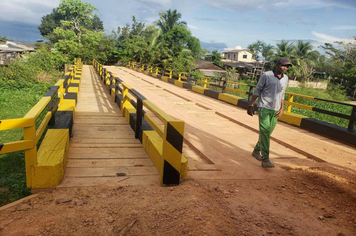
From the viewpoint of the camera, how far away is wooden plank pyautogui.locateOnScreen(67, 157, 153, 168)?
3945mm

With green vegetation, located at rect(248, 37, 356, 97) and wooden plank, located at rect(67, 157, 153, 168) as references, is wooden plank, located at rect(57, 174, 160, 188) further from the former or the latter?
green vegetation, located at rect(248, 37, 356, 97)

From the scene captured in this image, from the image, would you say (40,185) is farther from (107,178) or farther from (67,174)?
(107,178)

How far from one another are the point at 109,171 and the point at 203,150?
1.88 m

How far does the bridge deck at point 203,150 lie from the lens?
3.81 metres

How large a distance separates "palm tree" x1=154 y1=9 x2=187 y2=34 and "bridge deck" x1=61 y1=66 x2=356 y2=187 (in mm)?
38284

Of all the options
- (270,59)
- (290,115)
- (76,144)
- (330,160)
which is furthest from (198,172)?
(270,59)

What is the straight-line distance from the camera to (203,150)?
16.3 ft

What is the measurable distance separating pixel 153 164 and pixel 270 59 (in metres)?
54.8

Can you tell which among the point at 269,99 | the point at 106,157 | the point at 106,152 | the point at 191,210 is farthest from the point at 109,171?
the point at 269,99

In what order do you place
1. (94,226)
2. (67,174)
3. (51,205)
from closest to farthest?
(94,226), (51,205), (67,174)

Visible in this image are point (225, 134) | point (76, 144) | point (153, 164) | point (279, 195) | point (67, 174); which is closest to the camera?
point (279, 195)

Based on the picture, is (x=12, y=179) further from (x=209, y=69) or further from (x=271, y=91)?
(x=209, y=69)

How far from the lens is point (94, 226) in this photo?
247cm

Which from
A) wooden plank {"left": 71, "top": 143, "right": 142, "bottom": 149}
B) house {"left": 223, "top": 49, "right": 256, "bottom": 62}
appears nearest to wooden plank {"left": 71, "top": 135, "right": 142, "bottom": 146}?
wooden plank {"left": 71, "top": 143, "right": 142, "bottom": 149}
